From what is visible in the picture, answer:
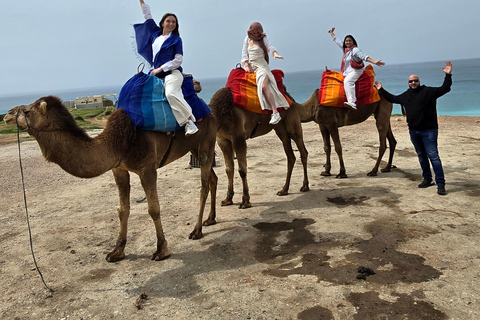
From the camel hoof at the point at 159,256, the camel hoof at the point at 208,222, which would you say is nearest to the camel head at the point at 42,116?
the camel hoof at the point at 159,256

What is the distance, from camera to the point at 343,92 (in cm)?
931

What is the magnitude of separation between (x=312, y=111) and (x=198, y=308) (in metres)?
6.52

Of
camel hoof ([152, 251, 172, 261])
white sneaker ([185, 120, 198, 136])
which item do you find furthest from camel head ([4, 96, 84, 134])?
camel hoof ([152, 251, 172, 261])

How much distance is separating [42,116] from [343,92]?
679cm

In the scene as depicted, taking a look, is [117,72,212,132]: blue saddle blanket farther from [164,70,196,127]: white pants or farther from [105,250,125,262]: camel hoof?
[105,250,125,262]: camel hoof

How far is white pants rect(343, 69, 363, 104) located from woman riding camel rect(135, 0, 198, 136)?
4.79m

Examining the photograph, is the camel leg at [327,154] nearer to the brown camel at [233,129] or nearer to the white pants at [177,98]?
the brown camel at [233,129]

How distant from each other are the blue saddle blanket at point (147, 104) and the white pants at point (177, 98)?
6 cm

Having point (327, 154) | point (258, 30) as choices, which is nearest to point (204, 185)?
point (258, 30)

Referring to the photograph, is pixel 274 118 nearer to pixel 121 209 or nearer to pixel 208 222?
pixel 208 222

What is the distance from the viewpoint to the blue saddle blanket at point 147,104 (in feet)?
16.5

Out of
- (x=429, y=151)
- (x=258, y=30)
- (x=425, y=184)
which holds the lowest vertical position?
(x=425, y=184)

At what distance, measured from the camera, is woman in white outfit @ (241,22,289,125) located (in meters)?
7.45

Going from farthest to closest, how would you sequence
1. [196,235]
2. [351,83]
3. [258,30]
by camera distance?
[351,83]
[258,30]
[196,235]
